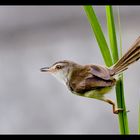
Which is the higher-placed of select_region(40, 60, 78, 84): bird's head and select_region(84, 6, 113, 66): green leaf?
select_region(84, 6, 113, 66): green leaf

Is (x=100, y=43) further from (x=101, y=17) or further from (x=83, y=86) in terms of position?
(x=101, y=17)

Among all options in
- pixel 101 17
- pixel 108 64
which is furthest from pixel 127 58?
pixel 101 17

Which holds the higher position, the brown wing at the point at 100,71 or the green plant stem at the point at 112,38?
the green plant stem at the point at 112,38

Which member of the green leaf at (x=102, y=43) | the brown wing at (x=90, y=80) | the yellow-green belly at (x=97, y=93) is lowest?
the yellow-green belly at (x=97, y=93)

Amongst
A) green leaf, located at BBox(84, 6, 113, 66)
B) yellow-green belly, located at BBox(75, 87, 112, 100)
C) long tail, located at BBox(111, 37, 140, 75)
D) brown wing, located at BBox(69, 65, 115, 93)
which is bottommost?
yellow-green belly, located at BBox(75, 87, 112, 100)
